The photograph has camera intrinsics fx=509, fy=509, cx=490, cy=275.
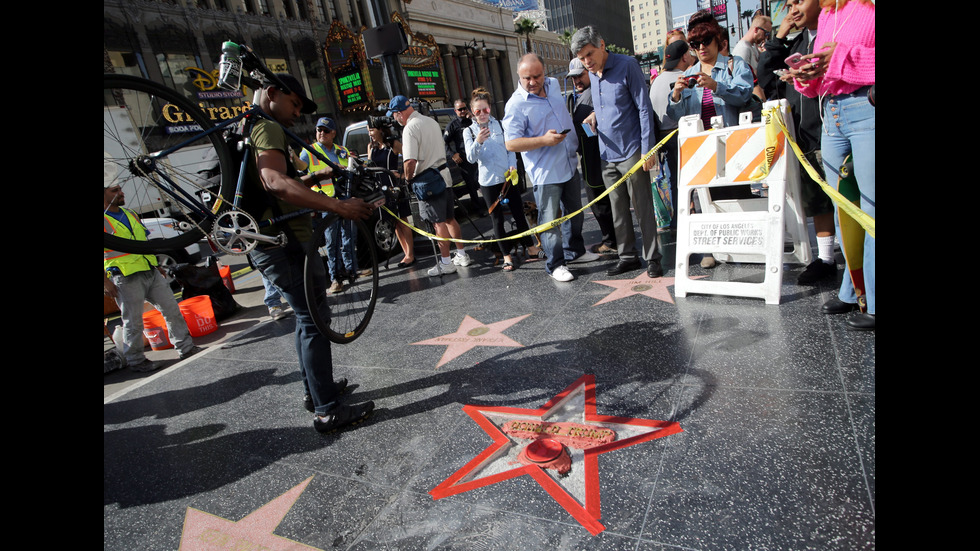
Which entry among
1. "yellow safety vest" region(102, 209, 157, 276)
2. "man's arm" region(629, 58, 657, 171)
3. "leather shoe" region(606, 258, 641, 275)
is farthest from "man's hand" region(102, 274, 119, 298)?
"man's arm" region(629, 58, 657, 171)

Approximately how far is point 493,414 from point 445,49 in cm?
4876

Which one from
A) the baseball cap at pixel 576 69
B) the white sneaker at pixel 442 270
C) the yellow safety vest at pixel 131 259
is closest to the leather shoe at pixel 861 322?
the baseball cap at pixel 576 69

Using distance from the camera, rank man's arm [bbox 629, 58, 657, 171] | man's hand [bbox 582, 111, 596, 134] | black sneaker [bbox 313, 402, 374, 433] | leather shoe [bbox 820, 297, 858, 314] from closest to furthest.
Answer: black sneaker [bbox 313, 402, 374, 433] < leather shoe [bbox 820, 297, 858, 314] < man's arm [bbox 629, 58, 657, 171] < man's hand [bbox 582, 111, 596, 134]

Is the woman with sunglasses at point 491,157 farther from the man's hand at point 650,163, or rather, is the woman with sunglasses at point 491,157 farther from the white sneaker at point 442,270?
the man's hand at point 650,163

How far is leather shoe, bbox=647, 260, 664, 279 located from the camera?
4758 mm

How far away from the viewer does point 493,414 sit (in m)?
2.96

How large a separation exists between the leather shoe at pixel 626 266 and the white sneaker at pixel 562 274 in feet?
1.31

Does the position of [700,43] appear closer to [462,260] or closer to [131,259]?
[462,260]

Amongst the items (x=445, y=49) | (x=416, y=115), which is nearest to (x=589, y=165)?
(x=416, y=115)

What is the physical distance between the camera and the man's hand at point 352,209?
9.50ft

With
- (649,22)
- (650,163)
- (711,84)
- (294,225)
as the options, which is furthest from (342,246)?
(649,22)

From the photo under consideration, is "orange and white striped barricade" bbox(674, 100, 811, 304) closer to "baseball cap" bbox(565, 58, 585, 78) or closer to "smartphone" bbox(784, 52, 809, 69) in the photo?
"smartphone" bbox(784, 52, 809, 69)

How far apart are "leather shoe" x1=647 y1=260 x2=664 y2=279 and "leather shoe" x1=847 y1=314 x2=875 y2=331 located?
5.74ft
